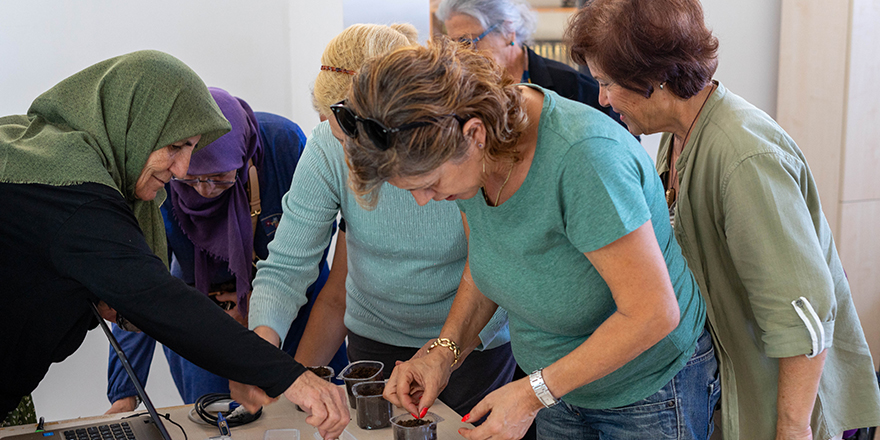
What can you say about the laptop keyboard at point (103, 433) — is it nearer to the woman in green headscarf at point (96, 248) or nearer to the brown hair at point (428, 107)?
the woman in green headscarf at point (96, 248)

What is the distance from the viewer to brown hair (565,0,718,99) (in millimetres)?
1256

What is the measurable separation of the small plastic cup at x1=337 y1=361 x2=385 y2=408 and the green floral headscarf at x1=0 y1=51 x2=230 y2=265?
0.57m

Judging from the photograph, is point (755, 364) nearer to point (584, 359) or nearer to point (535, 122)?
point (584, 359)

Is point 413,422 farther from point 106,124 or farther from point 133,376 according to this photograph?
point 106,124

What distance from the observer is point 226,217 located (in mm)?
2080

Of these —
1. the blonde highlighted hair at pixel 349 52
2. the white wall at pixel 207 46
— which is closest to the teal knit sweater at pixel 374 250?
the blonde highlighted hair at pixel 349 52

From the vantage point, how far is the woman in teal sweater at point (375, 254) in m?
1.48

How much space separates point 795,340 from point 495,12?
1716mm

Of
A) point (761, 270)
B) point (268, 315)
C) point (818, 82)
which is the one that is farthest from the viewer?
point (818, 82)

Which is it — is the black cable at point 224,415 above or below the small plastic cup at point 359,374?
below

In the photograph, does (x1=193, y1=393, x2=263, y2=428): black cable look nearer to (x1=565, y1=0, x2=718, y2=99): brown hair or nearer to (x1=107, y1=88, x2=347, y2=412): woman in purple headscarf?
(x1=107, y1=88, x2=347, y2=412): woman in purple headscarf

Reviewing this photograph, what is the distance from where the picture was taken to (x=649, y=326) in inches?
38.4

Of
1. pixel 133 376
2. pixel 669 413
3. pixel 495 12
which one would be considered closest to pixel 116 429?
pixel 133 376

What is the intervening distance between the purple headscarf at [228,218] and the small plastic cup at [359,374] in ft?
2.66
